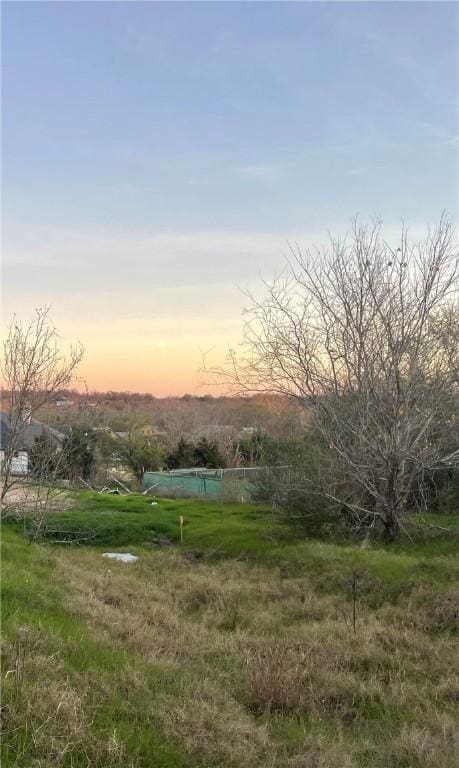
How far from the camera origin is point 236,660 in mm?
6363

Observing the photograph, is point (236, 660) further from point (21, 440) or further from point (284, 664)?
point (21, 440)

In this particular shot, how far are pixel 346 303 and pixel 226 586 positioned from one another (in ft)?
20.1

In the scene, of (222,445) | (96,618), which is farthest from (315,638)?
(222,445)

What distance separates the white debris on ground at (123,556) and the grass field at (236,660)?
863mm

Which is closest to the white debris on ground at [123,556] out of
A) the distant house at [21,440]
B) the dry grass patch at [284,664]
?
the dry grass patch at [284,664]

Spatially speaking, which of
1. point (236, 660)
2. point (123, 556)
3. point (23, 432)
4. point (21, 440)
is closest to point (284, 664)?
point (236, 660)

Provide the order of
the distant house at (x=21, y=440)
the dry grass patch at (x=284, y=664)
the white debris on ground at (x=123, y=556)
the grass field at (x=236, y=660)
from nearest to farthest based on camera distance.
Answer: the grass field at (x=236, y=660) → the dry grass patch at (x=284, y=664) → the distant house at (x=21, y=440) → the white debris on ground at (x=123, y=556)

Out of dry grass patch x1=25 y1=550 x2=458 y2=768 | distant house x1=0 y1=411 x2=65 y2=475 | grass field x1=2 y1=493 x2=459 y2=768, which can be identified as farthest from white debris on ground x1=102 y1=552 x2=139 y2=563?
distant house x1=0 y1=411 x2=65 y2=475

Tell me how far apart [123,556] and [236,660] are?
816cm

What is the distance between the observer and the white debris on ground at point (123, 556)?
44.7 feet

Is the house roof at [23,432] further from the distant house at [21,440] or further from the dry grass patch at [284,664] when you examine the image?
the dry grass patch at [284,664]

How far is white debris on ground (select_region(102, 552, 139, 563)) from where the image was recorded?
13.6 m

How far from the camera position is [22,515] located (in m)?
13.6

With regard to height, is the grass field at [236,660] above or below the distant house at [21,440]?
below
